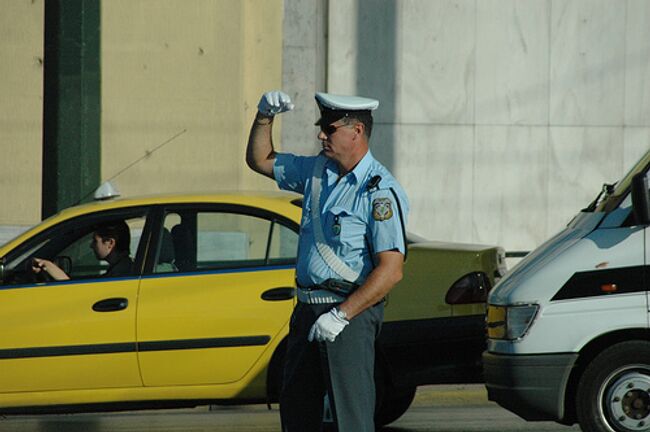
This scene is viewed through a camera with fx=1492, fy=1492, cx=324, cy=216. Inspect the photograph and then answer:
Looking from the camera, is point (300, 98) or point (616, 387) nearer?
point (616, 387)

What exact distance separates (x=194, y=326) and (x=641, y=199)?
2337 millimetres

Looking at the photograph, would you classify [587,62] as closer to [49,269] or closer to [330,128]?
[49,269]

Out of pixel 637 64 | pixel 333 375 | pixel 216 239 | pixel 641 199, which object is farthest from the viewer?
pixel 637 64

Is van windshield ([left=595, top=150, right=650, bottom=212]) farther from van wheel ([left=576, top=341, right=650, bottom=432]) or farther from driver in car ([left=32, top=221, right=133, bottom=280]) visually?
driver in car ([left=32, top=221, right=133, bottom=280])

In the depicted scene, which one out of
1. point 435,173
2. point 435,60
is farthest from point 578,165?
point 435,60

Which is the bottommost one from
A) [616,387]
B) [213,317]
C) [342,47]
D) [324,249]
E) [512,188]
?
[616,387]

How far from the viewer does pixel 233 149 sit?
13297 mm

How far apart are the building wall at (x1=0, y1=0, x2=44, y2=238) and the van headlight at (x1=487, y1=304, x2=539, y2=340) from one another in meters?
7.01

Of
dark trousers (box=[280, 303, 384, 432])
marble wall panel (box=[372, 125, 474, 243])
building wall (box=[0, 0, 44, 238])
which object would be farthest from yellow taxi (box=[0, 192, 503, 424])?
marble wall panel (box=[372, 125, 474, 243])

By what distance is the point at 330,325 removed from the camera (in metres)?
5.09

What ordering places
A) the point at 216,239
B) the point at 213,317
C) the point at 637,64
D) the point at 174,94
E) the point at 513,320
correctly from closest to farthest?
the point at 513,320, the point at 213,317, the point at 216,239, the point at 174,94, the point at 637,64

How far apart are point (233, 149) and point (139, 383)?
582 cm

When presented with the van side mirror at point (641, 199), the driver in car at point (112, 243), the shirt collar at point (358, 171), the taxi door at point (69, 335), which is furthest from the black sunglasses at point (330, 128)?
the driver in car at point (112, 243)

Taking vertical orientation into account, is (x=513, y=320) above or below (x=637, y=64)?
below
